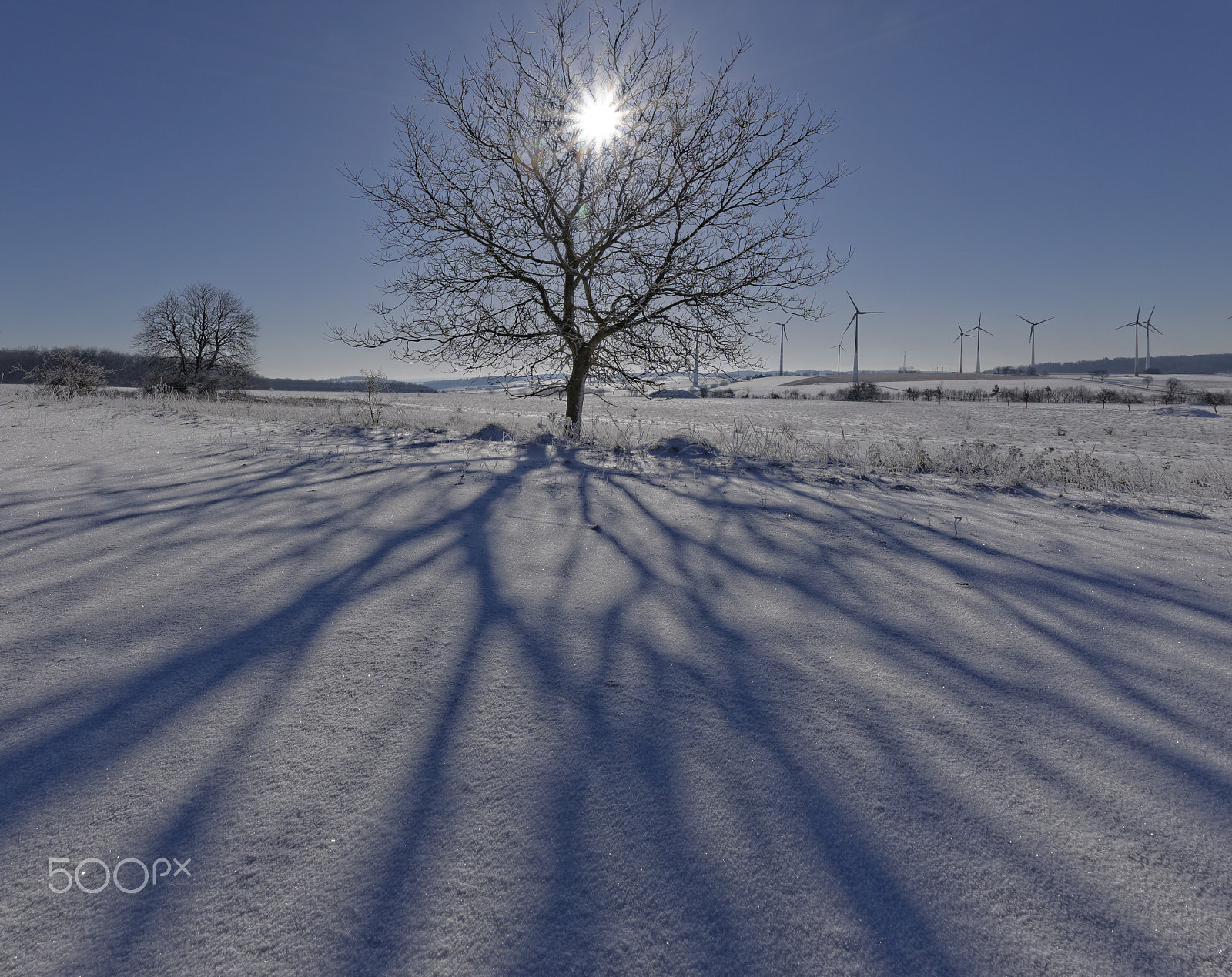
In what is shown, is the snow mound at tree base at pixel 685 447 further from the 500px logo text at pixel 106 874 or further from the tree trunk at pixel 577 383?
the 500px logo text at pixel 106 874

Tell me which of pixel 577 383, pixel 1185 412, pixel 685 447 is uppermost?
pixel 1185 412

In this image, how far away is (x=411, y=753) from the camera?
A: 1.45 metres

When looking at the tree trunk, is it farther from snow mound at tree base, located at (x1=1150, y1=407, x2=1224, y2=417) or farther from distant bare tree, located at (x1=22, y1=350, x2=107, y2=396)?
snow mound at tree base, located at (x1=1150, y1=407, x2=1224, y2=417)

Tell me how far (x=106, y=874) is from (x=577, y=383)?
926 cm

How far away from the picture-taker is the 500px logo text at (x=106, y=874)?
1.08 m

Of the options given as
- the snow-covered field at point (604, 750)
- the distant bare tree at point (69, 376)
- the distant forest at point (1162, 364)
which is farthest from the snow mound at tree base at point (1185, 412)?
the distant forest at point (1162, 364)

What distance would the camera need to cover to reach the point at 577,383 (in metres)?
9.98

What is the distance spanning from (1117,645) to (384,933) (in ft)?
8.55

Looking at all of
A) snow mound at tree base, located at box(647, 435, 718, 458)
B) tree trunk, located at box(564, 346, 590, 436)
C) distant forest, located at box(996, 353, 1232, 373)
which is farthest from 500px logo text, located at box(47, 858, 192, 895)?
distant forest, located at box(996, 353, 1232, 373)

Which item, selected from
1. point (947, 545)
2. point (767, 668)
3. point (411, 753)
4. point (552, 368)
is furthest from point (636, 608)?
point (552, 368)

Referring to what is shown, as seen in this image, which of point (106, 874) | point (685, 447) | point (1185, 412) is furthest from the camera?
point (1185, 412)

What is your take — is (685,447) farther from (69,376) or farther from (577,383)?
(69,376)

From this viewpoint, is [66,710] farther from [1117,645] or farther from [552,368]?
[552,368]

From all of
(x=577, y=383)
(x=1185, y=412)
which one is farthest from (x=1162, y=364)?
(x=577, y=383)
